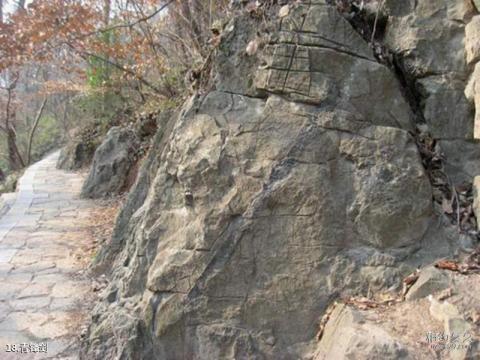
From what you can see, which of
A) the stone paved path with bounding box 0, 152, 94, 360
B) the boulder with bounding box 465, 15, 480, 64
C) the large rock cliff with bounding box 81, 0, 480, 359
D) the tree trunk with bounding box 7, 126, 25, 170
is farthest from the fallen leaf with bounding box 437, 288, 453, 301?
the tree trunk with bounding box 7, 126, 25, 170

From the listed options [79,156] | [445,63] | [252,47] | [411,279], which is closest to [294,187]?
[411,279]

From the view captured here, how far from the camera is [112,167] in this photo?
9.98 meters

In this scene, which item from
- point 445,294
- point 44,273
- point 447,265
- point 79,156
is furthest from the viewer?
point 79,156

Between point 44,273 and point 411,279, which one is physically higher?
point 411,279

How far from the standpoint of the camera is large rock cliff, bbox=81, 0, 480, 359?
3465 mm

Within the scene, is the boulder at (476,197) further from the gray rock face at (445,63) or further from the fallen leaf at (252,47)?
the fallen leaf at (252,47)

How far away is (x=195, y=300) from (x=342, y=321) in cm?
110

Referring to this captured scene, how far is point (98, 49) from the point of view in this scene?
377 inches

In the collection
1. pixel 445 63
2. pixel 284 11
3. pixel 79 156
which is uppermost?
pixel 284 11

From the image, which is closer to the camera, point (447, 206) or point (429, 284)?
point (429, 284)

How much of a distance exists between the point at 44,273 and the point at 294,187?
12.4 feet

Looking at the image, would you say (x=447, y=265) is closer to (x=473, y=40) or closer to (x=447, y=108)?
(x=447, y=108)

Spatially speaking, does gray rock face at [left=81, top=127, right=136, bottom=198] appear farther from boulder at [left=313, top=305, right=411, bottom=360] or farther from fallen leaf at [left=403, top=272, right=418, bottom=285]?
fallen leaf at [left=403, top=272, right=418, bottom=285]

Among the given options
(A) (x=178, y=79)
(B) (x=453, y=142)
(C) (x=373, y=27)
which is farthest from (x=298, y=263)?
(A) (x=178, y=79)
